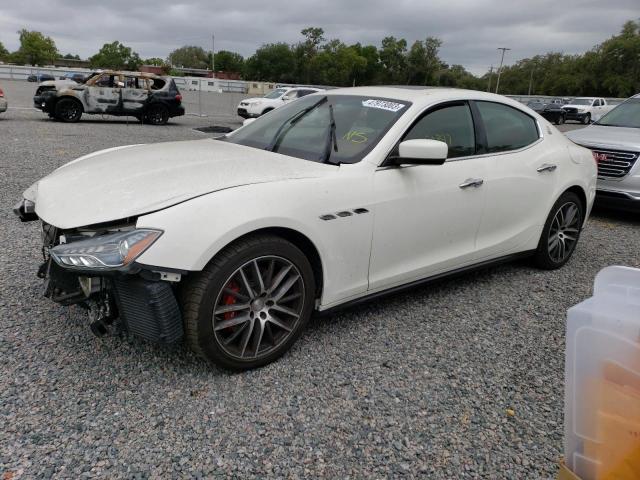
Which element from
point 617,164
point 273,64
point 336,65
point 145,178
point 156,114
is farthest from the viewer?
point 273,64

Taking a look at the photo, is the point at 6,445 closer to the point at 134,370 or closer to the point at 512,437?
the point at 134,370

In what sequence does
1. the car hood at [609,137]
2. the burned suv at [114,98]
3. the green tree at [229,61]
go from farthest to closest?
1. the green tree at [229,61]
2. the burned suv at [114,98]
3. the car hood at [609,137]

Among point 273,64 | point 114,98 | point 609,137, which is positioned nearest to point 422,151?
point 609,137

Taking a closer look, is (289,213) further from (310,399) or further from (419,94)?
(419,94)

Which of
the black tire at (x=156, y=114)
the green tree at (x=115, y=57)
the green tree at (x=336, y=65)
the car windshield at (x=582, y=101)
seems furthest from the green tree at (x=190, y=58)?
the black tire at (x=156, y=114)

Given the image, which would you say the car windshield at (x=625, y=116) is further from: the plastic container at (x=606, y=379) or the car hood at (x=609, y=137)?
the plastic container at (x=606, y=379)

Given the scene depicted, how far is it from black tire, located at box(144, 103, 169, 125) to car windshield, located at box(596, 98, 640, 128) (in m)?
12.7

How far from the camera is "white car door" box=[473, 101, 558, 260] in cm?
382

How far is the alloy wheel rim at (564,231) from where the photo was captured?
14.8 ft

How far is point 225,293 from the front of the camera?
2.56 meters

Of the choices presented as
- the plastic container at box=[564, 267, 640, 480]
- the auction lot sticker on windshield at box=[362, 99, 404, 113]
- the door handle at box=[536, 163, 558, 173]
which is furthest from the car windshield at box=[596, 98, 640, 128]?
the plastic container at box=[564, 267, 640, 480]

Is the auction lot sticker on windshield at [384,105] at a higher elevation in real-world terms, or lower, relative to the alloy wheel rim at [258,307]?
higher

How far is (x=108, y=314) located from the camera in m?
2.51

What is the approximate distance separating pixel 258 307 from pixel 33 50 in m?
137
